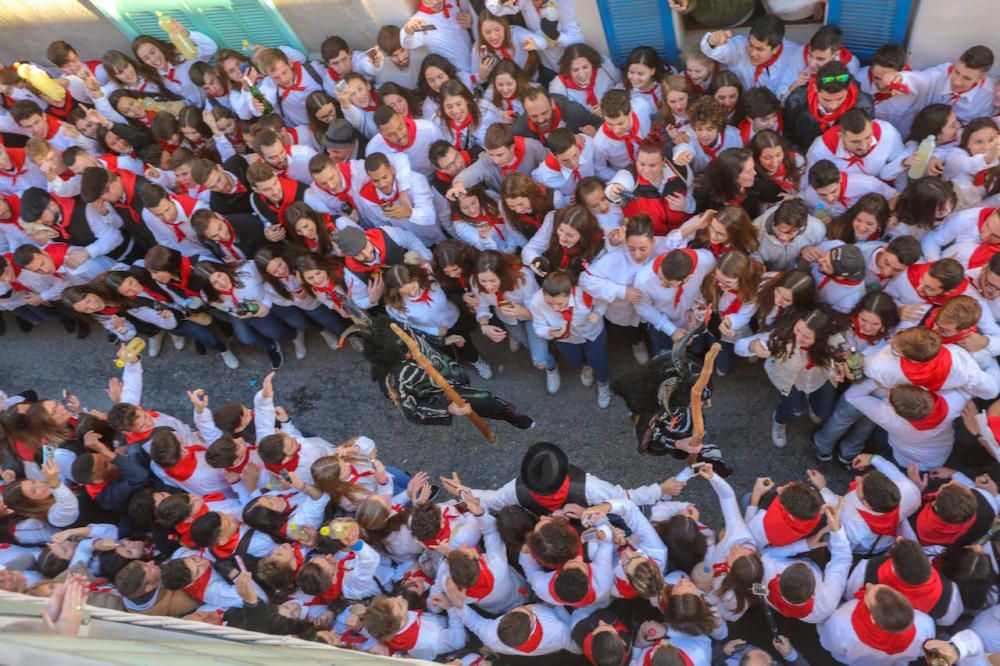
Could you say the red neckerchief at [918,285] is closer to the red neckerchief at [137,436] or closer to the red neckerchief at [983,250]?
the red neckerchief at [983,250]

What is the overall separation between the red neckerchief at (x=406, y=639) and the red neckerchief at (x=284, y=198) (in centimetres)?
270

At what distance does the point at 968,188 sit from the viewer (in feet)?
14.1

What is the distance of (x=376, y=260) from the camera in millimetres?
4957

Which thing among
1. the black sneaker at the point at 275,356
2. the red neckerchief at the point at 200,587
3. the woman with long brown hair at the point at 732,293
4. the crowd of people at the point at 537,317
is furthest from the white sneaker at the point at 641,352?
the red neckerchief at the point at 200,587

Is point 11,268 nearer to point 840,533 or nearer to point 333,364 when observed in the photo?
point 333,364

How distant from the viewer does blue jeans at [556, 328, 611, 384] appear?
16.6 ft

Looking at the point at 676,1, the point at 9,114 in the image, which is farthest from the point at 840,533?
the point at 9,114

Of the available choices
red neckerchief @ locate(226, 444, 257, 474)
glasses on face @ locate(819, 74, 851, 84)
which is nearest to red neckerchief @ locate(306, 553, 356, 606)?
red neckerchief @ locate(226, 444, 257, 474)

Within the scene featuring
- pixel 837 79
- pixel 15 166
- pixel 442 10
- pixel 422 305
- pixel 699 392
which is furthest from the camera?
pixel 15 166

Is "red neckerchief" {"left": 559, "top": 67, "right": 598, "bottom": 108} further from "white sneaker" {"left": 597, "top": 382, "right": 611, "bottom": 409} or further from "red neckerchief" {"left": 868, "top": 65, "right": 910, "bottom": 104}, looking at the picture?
"white sneaker" {"left": 597, "top": 382, "right": 611, "bottom": 409}

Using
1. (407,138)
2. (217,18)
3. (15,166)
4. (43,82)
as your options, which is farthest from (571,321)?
(43,82)

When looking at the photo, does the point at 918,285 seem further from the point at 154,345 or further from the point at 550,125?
the point at 154,345

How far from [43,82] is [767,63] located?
17.3 feet

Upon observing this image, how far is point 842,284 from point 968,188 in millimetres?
919
